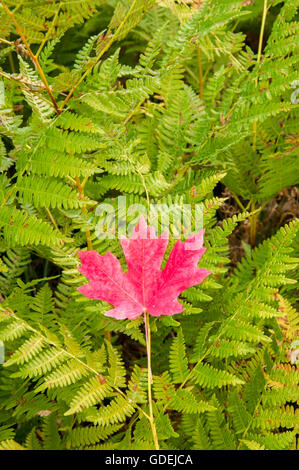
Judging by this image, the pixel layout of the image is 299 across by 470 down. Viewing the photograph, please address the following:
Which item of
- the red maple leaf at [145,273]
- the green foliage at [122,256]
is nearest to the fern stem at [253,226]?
the green foliage at [122,256]

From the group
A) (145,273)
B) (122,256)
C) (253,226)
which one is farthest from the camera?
(253,226)

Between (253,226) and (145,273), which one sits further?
(253,226)

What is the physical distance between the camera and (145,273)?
0.75m

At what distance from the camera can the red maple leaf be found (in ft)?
2.41

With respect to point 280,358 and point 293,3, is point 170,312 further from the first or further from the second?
point 293,3

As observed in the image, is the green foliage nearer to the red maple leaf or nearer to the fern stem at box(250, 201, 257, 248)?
the red maple leaf

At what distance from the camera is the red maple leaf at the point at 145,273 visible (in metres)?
0.73

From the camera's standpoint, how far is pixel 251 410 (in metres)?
0.84

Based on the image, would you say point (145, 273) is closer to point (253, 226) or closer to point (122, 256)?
point (122, 256)

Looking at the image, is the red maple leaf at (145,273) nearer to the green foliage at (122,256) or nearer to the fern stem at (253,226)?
the green foliage at (122,256)

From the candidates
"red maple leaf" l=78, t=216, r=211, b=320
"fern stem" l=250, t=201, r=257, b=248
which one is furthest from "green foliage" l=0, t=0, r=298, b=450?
"fern stem" l=250, t=201, r=257, b=248

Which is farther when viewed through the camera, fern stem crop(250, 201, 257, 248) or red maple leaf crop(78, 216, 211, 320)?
fern stem crop(250, 201, 257, 248)

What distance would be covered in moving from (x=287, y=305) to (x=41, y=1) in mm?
810

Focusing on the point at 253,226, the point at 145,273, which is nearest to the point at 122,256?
the point at 145,273
